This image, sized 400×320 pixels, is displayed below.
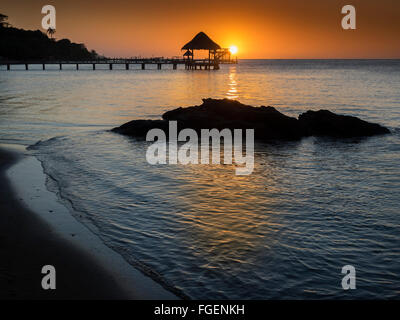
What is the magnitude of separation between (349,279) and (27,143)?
44.2ft

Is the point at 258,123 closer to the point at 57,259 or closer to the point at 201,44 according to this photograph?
the point at 57,259

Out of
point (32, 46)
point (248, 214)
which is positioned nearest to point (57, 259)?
point (248, 214)

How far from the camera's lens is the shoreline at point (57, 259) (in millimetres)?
4637

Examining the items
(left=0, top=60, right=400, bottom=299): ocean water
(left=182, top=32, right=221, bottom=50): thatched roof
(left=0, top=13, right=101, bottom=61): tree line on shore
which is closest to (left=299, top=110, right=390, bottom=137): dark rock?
(left=0, top=60, right=400, bottom=299): ocean water

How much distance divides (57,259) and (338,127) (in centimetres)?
1588

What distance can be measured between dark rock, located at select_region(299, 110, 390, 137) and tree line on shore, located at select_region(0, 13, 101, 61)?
114455 mm

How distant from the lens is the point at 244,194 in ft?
29.5

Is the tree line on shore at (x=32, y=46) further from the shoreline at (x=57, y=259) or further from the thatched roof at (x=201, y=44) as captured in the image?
the shoreline at (x=57, y=259)

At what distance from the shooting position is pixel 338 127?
18406 millimetres
